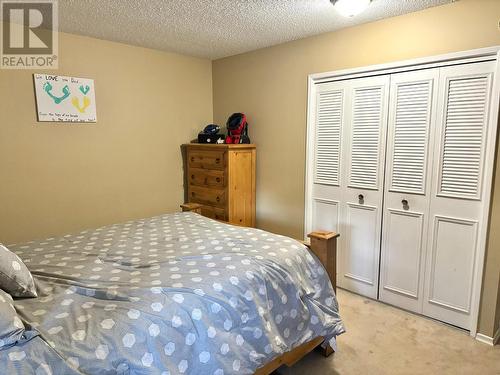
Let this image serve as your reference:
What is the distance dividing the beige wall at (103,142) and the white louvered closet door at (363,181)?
183 cm

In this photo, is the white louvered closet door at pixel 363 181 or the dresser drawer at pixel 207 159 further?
the dresser drawer at pixel 207 159

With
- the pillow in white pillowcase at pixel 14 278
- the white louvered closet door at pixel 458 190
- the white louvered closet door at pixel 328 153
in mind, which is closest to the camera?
the pillow in white pillowcase at pixel 14 278

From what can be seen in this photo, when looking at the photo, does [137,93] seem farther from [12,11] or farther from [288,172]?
[288,172]

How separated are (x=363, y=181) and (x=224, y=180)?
1317 millimetres

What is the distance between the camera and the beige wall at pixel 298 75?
224cm

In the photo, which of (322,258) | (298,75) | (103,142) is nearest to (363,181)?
(322,258)

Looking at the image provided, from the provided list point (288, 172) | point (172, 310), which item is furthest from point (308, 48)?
point (172, 310)

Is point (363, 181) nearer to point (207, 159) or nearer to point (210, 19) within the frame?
point (207, 159)

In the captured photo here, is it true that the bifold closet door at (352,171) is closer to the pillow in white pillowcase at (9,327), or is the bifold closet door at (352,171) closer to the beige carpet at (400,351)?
the beige carpet at (400,351)

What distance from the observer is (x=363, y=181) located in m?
2.83

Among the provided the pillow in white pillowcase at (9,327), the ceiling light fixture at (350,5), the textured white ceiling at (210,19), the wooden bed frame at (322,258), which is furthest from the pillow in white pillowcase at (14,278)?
the ceiling light fixture at (350,5)

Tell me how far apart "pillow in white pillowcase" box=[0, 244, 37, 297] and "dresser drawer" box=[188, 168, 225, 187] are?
209 centimetres

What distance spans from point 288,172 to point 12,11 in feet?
8.27

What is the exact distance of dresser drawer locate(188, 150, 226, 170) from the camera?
337 centimetres
